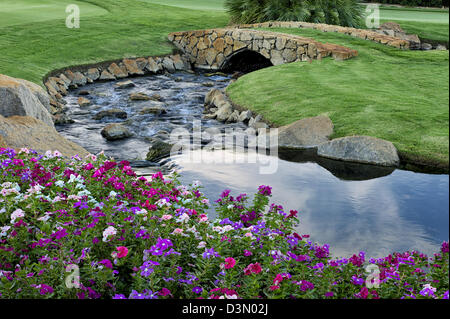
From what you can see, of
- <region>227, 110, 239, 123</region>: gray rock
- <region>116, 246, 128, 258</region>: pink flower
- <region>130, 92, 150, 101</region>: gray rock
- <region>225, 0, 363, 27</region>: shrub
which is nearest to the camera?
<region>116, 246, 128, 258</region>: pink flower

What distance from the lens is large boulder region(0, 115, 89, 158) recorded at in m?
8.19

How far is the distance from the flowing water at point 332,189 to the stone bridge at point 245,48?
696 centimetres

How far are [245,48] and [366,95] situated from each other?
9.49 m

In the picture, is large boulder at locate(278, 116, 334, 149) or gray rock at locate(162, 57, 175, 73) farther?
gray rock at locate(162, 57, 175, 73)

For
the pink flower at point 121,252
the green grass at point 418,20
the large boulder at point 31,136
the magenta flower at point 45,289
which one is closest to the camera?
the magenta flower at point 45,289

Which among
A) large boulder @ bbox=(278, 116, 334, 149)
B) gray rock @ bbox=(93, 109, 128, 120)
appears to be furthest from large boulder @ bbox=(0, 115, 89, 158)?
gray rock @ bbox=(93, 109, 128, 120)

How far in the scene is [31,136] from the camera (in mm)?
8477

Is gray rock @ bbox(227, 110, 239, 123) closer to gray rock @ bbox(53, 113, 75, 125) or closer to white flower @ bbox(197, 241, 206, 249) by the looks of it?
gray rock @ bbox(53, 113, 75, 125)

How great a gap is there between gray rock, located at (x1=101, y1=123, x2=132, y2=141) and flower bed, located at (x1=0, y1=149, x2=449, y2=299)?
647 cm

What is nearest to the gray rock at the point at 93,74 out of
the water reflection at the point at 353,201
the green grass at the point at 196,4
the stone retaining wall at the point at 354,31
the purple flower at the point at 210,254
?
the stone retaining wall at the point at 354,31

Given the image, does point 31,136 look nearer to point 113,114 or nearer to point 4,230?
point 4,230

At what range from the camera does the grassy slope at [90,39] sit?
1791cm

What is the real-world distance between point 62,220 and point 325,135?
7.11m

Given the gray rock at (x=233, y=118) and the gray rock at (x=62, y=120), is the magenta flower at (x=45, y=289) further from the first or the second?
the gray rock at (x=62, y=120)
